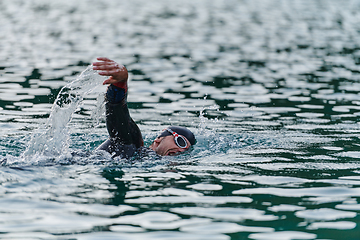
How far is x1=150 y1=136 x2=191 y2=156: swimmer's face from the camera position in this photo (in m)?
8.27

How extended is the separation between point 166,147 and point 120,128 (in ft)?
2.89

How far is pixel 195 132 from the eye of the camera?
10297 mm

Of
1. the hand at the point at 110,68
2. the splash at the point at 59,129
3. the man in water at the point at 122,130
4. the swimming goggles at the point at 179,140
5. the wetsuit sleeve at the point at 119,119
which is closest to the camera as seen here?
Result: the hand at the point at 110,68

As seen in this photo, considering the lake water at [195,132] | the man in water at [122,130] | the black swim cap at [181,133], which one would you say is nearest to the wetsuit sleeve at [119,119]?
the man in water at [122,130]

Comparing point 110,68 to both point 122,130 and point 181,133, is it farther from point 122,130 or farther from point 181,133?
point 181,133

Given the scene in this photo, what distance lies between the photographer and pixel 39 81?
47.7 feet

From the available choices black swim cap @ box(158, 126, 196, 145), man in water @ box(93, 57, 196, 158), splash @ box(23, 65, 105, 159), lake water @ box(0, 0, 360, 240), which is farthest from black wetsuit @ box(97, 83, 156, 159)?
black swim cap @ box(158, 126, 196, 145)

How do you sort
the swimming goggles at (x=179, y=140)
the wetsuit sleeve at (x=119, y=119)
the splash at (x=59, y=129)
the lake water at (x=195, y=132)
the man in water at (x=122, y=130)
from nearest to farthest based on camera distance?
the lake water at (x=195, y=132) → the man in water at (x=122, y=130) → the wetsuit sleeve at (x=119, y=119) → the splash at (x=59, y=129) → the swimming goggles at (x=179, y=140)

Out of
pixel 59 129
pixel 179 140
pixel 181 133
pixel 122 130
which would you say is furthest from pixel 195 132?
pixel 59 129

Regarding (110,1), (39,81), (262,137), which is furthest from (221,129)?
(110,1)

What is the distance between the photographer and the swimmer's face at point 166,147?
8.27 meters

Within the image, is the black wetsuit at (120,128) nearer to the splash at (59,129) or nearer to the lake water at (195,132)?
the lake water at (195,132)

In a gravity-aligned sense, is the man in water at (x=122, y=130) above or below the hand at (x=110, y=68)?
below

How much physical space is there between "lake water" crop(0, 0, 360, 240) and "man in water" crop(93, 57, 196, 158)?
217 millimetres
